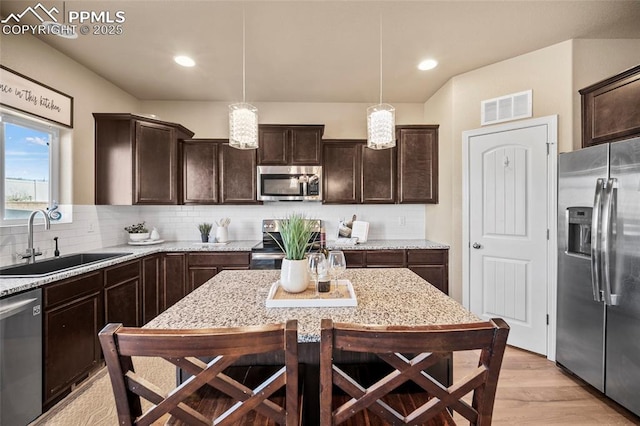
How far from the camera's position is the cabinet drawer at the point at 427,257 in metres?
3.34

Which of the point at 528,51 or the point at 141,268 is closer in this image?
the point at 528,51

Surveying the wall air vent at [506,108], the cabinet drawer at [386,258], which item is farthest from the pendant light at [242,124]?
the wall air vent at [506,108]

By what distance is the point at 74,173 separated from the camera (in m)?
2.83

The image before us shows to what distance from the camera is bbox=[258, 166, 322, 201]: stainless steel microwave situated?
11.7 feet

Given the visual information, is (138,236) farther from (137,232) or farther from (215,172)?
(215,172)

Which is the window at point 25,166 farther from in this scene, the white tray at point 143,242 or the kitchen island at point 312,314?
the kitchen island at point 312,314

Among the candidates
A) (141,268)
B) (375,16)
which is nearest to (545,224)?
(375,16)

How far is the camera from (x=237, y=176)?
3607 mm

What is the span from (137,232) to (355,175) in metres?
2.77

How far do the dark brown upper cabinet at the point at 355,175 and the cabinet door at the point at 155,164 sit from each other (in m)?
1.82

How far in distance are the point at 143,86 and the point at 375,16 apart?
282cm

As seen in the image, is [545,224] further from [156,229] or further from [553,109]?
[156,229]

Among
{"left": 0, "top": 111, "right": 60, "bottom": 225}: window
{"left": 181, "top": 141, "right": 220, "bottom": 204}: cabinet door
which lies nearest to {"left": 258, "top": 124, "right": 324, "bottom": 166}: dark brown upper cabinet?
{"left": 181, "top": 141, "right": 220, "bottom": 204}: cabinet door

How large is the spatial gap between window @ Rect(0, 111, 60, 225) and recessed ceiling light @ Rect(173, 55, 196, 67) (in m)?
1.29
